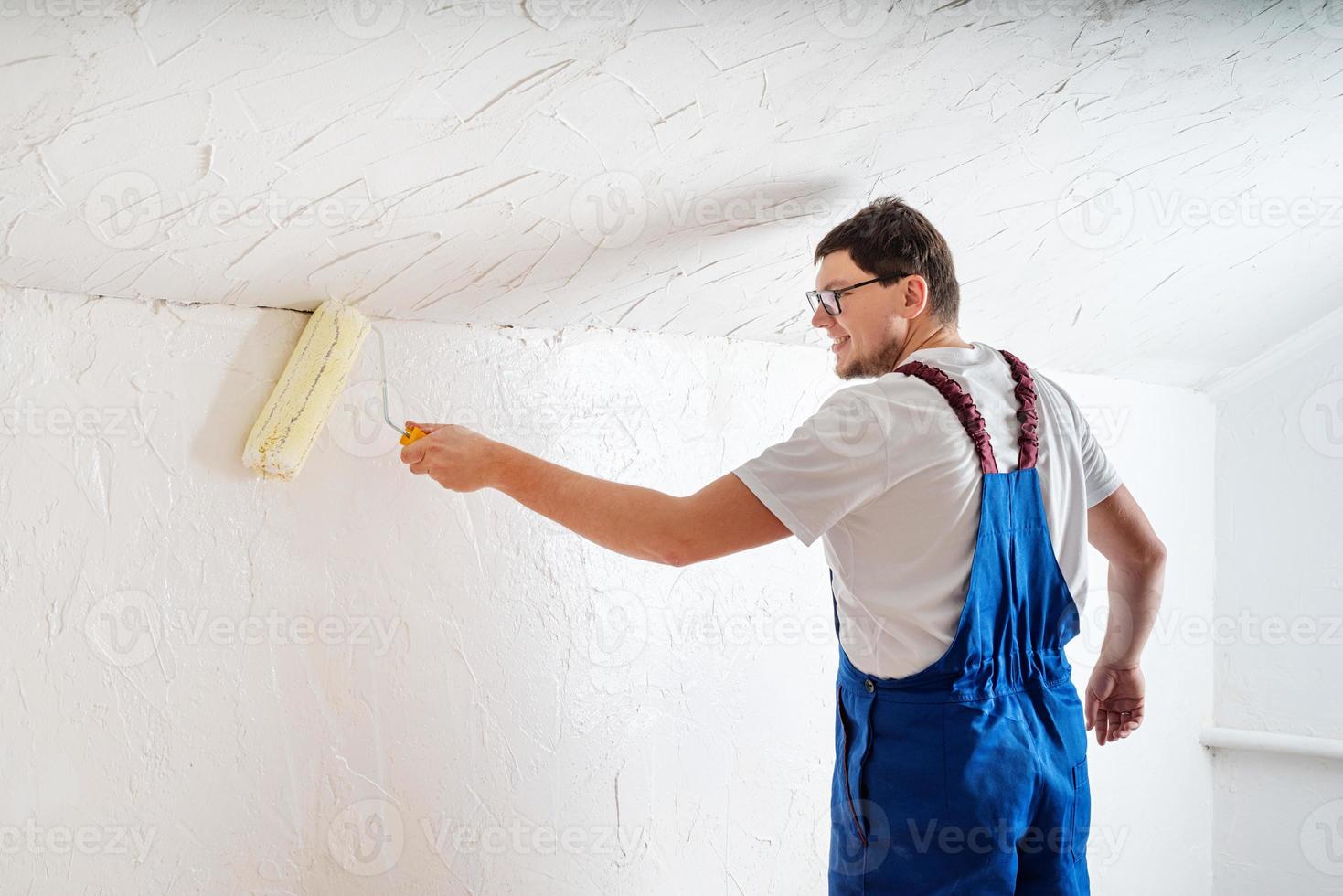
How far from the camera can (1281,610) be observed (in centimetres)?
237

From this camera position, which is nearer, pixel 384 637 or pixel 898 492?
pixel 898 492

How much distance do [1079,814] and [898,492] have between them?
466 mm

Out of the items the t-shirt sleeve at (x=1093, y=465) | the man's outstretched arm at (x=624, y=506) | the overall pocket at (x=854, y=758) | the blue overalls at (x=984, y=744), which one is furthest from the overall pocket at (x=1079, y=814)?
the man's outstretched arm at (x=624, y=506)

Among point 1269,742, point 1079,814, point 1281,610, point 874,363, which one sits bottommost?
point 1079,814

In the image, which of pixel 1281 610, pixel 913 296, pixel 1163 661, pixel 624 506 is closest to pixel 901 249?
pixel 913 296

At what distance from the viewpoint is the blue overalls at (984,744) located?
1092 mm

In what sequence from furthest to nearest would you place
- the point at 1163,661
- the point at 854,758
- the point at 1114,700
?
the point at 1163,661, the point at 1114,700, the point at 854,758

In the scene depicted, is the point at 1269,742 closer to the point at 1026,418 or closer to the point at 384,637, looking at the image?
the point at 1026,418

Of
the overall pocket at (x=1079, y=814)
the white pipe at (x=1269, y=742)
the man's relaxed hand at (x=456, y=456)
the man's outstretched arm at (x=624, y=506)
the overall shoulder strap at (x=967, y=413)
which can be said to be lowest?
the overall pocket at (x=1079, y=814)

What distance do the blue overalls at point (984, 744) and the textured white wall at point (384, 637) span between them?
0.47 m

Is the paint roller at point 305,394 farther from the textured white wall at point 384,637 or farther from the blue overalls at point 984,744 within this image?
the blue overalls at point 984,744

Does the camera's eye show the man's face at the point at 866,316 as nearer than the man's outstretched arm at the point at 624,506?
No

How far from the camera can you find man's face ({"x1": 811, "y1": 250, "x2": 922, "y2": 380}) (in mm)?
1273

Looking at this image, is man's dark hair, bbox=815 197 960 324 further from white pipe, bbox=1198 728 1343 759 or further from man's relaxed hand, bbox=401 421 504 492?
white pipe, bbox=1198 728 1343 759
